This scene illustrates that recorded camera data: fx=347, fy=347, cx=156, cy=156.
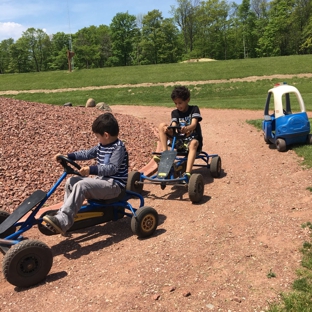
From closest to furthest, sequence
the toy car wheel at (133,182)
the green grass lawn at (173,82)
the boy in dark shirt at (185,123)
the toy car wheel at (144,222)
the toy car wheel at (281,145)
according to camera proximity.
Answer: the toy car wheel at (144,222) < the toy car wheel at (133,182) < the boy in dark shirt at (185,123) < the toy car wheel at (281,145) < the green grass lawn at (173,82)

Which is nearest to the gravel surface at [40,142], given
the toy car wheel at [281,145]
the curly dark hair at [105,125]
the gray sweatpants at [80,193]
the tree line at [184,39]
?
the gray sweatpants at [80,193]

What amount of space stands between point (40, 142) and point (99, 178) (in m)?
3.13

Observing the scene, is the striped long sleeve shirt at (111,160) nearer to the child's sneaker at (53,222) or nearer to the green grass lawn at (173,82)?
the child's sneaker at (53,222)

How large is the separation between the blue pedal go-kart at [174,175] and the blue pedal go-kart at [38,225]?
2.72ft

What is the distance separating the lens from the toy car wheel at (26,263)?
9.72 feet

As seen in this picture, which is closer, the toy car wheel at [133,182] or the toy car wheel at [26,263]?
the toy car wheel at [26,263]

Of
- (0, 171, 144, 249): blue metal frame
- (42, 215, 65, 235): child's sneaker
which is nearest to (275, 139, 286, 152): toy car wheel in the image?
(0, 171, 144, 249): blue metal frame

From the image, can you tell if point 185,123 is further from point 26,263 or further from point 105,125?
point 26,263

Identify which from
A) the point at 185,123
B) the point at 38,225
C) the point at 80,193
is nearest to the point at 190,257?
the point at 80,193

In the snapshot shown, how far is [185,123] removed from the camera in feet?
19.0

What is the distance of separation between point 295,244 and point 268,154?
380cm

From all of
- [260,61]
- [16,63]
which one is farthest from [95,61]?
[260,61]

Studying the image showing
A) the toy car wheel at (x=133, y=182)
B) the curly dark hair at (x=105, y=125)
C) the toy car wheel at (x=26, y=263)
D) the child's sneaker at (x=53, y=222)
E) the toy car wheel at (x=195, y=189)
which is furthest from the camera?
the toy car wheel at (x=133, y=182)

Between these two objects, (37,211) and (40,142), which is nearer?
(37,211)
